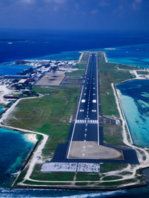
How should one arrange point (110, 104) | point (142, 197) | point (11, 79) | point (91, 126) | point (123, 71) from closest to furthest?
point (142, 197) → point (91, 126) → point (110, 104) → point (11, 79) → point (123, 71)

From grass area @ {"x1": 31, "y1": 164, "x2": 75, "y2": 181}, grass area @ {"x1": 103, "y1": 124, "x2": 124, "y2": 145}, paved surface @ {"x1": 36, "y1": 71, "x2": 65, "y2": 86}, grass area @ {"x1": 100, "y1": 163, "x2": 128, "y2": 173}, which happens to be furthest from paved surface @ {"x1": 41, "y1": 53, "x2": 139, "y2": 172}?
paved surface @ {"x1": 36, "y1": 71, "x2": 65, "y2": 86}

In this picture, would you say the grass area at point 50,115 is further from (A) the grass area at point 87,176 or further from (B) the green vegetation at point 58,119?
(A) the grass area at point 87,176

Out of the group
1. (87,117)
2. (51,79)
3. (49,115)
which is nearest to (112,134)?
(87,117)

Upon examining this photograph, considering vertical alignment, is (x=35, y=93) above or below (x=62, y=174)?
above

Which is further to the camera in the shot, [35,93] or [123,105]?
[35,93]

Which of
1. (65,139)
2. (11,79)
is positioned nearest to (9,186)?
(65,139)

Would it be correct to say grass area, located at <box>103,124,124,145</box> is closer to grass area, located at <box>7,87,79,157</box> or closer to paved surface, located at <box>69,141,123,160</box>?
paved surface, located at <box>69,141,123,160</box>

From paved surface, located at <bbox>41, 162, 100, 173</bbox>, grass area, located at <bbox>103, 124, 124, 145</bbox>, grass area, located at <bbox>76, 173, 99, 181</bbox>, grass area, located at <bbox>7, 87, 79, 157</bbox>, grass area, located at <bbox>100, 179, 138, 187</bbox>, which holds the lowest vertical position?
grass area, located at <bbox>100, 179, 138, 187</bbox>

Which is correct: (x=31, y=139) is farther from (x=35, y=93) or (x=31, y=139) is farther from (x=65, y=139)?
(x=35, y=93)
